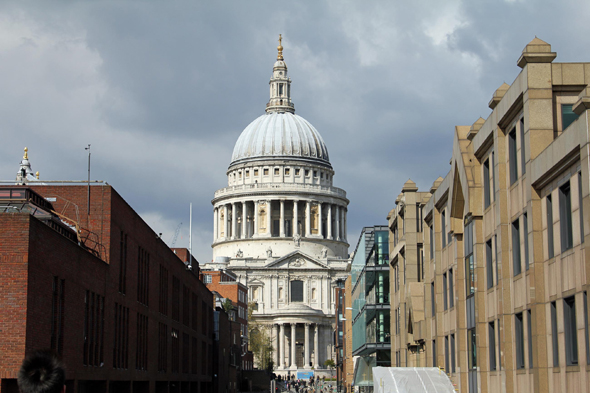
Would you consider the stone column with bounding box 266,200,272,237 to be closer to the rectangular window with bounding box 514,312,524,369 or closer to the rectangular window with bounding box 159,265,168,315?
the rectangular window with bounding box 159,265,168,315

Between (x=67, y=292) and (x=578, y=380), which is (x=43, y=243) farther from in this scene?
(x=578, y=380)

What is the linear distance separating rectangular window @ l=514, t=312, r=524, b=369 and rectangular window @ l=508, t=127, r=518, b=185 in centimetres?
399

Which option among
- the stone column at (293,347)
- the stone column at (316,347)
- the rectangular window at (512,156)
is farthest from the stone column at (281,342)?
the rectangular window at (512,156)

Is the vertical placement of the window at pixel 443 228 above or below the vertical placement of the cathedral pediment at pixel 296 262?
below

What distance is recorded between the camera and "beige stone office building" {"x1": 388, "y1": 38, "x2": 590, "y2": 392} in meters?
21.7

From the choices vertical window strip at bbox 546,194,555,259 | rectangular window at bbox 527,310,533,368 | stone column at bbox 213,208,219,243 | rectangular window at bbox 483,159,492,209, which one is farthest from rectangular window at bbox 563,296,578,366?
stone column at bbox 213,208,219,243

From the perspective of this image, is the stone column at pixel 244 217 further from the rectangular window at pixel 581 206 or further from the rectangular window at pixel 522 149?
the rectangular window at pixel 581 206

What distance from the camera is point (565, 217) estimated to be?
74.8ft

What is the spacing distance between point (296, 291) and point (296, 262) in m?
5.70

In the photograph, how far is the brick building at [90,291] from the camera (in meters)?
27.7

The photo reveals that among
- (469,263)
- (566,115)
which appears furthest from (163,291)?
(566,115)

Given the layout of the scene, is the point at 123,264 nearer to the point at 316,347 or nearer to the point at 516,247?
the point at 516,247

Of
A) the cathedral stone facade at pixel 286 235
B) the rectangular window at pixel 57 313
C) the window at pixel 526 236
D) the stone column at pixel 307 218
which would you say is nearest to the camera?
the window at pixel 526 236

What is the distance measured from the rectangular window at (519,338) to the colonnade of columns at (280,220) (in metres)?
157
